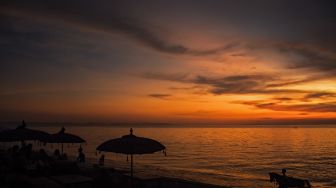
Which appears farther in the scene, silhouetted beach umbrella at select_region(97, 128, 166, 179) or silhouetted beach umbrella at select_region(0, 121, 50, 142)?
silhouetted beach umbrella at select_region(0, 121, 50, 142)

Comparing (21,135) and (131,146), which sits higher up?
(21,135)

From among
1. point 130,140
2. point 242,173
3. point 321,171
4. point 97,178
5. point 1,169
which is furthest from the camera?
point 321,171

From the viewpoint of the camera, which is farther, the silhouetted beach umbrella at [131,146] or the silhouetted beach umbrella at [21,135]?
the silhouetted beach umbrella at [21,135]

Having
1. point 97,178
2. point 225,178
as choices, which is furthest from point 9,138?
point 225,178

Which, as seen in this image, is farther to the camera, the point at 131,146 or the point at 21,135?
the point at 21,135

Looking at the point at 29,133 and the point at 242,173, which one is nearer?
the point at 29,133

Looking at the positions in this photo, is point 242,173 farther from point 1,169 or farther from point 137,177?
point 1,169

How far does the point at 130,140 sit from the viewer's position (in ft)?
38.7

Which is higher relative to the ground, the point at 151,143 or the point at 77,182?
the point at 151,143

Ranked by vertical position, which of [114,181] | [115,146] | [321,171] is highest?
[115,146]

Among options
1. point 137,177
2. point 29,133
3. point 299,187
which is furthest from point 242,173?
point 29,133

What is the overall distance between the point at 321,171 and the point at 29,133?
109ft

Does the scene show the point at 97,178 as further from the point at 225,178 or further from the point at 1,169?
the point at 225,178

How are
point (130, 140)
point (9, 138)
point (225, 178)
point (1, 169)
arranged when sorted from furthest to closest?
point (225, 178)
point (9, 138)
point (1, 169)
point (130, 140)
